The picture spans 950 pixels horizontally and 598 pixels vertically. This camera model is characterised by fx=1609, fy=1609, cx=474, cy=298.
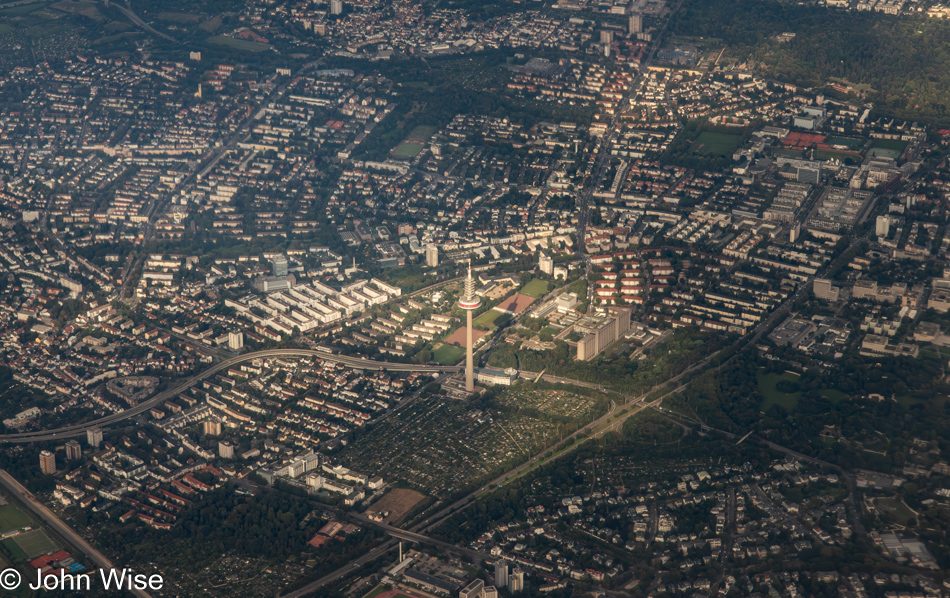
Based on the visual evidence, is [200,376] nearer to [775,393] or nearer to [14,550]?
[14,550]

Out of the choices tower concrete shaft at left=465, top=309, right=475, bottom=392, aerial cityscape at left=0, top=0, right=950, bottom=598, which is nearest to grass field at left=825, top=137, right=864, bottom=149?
aerial cityscape at left=0, top=0, right=950, bottom=598

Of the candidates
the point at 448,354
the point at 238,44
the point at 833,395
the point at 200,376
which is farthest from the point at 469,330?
the point at 238,44

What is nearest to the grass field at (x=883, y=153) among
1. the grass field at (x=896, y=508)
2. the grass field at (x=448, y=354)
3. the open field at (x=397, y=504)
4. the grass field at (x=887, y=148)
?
the grass field at (x=887, y=148)

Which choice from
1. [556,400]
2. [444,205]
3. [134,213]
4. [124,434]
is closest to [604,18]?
[444,205]

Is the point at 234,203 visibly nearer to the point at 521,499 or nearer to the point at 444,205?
the point at 444,205

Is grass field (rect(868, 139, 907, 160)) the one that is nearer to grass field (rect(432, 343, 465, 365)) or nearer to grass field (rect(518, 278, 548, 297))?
grass field (rect(518, 278, 548, 297))

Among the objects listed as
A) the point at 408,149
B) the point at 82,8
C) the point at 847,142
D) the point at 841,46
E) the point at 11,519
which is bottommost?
the point at 11,519

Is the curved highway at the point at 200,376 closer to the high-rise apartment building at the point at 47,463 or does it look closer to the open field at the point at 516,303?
the high-rise apartment building at the point at 47,463
